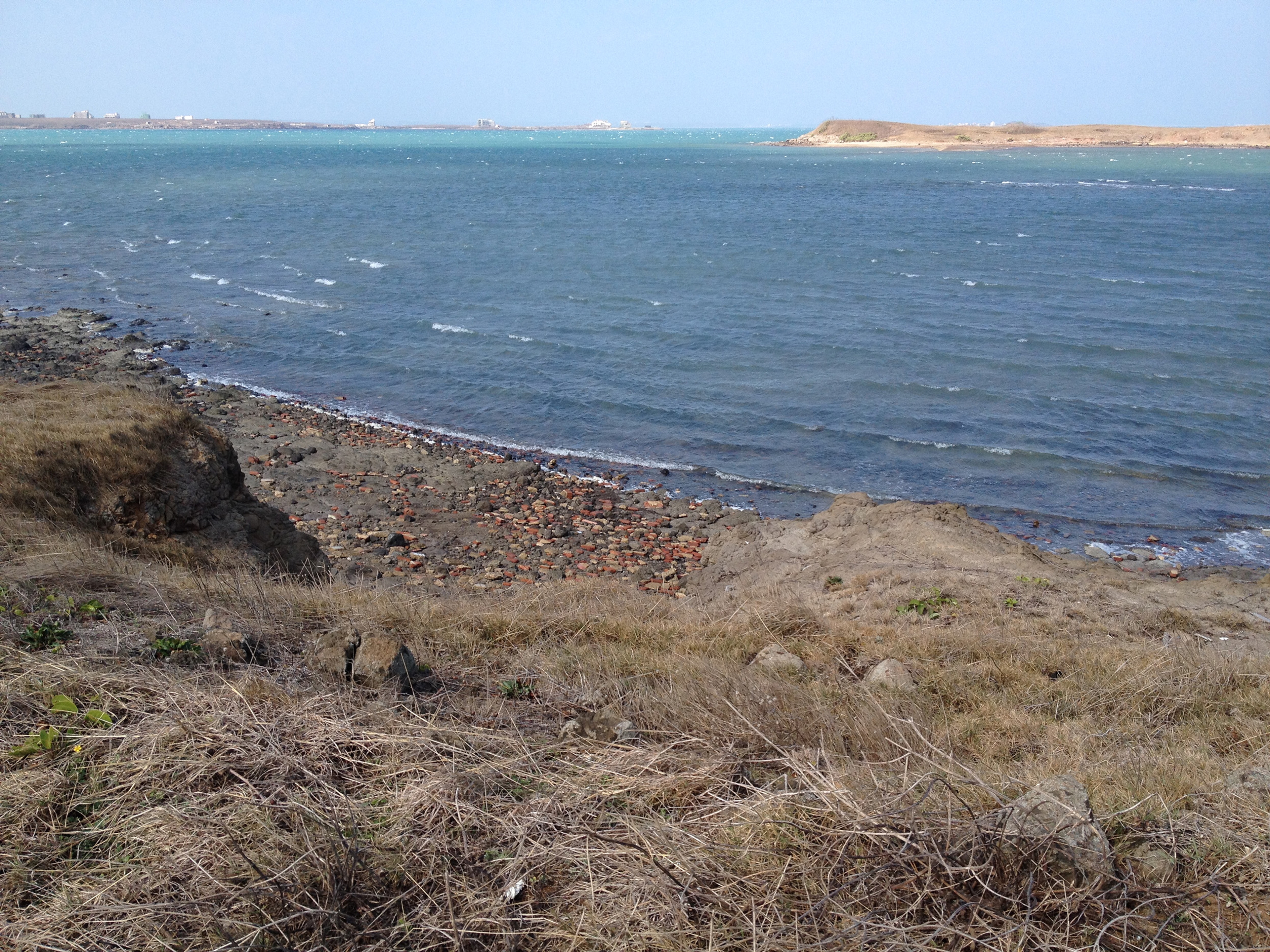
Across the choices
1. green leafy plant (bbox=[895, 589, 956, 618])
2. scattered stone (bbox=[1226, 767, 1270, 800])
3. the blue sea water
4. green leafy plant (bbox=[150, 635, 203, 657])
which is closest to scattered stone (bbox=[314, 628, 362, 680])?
green leafy plant (bbox=[150, 635, 203, 657])

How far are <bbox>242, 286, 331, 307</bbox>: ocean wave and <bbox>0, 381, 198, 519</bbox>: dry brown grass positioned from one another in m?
19.9

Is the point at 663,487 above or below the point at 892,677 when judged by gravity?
below

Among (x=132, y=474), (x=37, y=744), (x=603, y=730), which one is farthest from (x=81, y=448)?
(x=603, y=730)

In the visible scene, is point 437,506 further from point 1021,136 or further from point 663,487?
point 1021,136

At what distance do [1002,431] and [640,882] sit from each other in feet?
53.0

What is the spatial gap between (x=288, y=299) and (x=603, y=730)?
28.4m

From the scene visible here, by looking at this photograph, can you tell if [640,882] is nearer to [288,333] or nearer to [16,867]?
[16,867]

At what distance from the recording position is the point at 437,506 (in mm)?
13219

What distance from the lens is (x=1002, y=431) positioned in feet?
55.7

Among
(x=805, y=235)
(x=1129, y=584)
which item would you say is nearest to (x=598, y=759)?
(x=1129, y=584)

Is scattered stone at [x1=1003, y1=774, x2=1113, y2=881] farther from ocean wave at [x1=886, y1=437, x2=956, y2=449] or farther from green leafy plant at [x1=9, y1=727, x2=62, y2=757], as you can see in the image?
ocean wave at [x1=886, y1=437, x2=956, y2=449]

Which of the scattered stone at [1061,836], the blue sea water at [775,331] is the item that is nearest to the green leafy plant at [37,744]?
the scattered stone at [1061,836]

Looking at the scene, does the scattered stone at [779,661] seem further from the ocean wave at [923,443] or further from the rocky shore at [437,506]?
the ocean wave at [923,443]

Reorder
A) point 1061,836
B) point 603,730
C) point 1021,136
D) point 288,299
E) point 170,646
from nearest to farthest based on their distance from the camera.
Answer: point 1061,836 → point 603,730 → point 170,646 → point 288,299 → point 1021,136
